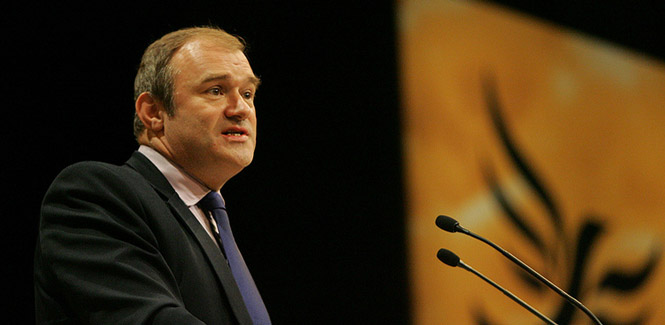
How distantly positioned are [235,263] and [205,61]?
0.54m

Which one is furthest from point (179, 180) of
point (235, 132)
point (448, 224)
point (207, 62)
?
point (448, 224)

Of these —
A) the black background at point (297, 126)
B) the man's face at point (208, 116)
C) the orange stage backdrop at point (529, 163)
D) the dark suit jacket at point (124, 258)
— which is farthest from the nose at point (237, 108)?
the orange stage backdrop at point (529, 163)

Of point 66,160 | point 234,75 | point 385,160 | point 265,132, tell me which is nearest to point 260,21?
point 265,132

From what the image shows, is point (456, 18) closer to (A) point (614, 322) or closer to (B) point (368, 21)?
(B) point (368, 21)

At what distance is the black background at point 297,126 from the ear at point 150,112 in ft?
2.43

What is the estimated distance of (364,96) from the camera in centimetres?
320

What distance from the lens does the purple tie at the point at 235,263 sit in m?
1.63

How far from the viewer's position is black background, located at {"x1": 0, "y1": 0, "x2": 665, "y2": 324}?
2.55m

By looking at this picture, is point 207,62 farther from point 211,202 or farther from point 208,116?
point 211,202

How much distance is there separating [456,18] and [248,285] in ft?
7.45

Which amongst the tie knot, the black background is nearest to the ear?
the tie knot

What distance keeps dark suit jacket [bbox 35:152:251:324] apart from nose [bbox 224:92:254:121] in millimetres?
308

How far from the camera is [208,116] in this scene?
181cm

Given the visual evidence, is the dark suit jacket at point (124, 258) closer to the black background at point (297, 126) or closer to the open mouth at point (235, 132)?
the open mouth at point (235, 132)
